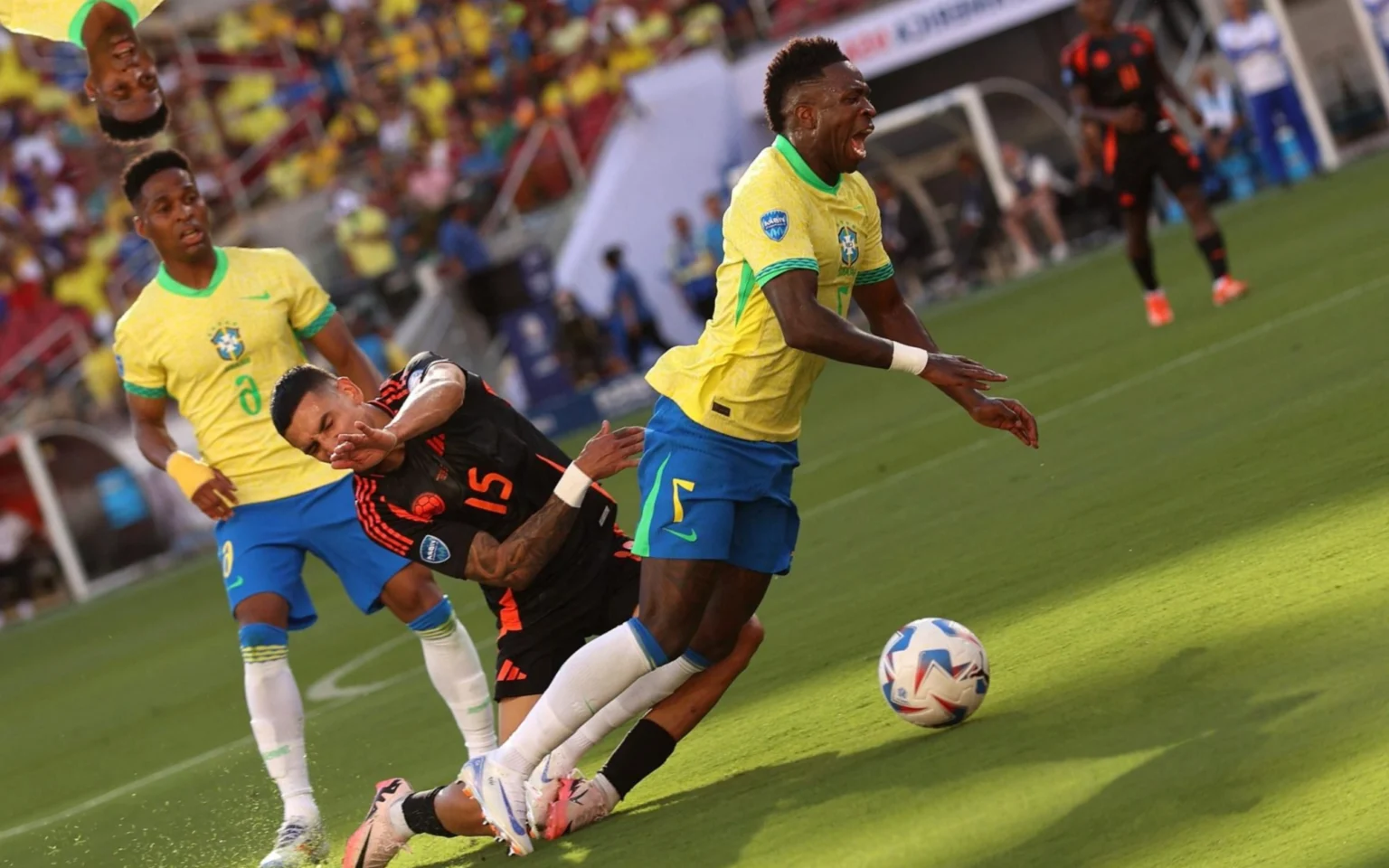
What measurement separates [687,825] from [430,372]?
1474 mm

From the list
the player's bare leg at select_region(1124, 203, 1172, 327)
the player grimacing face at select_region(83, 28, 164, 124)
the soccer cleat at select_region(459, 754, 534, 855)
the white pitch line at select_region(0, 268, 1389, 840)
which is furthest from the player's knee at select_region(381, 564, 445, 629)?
the player's bare leg at select_region(1124, 203, 1172, 327)

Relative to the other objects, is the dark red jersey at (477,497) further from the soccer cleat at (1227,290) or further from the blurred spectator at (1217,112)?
the blurred spectator at (1217,112)

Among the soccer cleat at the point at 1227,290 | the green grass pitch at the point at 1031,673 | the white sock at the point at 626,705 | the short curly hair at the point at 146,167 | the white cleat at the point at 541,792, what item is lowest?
the soccer cleat at the point at 1227,290

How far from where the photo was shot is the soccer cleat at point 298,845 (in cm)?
570

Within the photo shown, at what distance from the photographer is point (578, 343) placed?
75.5 ft

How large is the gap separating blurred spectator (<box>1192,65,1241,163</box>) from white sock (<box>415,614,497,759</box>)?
18.0 metres

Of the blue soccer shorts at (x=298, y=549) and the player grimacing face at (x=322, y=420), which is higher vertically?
the player grimacing face at (x=322, y=420)

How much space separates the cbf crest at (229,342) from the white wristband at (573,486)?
2.03m

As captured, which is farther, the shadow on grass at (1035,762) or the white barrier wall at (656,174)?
the white barrier wall at (656,174)

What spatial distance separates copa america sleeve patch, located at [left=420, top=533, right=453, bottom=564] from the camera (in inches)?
203

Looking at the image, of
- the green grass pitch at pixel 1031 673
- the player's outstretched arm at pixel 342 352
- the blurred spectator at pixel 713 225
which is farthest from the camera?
the blurred spectator at pixel 713 225

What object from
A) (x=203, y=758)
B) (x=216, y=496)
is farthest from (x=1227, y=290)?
(x=216, y=496)

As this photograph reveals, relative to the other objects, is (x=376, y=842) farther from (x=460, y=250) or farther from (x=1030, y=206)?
(x=460, y=250)

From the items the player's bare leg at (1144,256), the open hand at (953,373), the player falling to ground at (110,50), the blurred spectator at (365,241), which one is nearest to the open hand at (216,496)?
the player falling to ground at (110,50)
